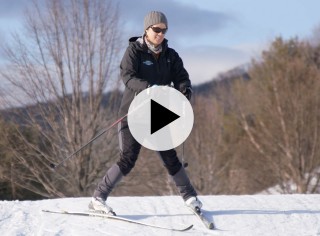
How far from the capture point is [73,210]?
5918 mm

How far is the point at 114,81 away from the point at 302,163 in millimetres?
10698

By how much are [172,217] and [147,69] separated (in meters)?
1.46

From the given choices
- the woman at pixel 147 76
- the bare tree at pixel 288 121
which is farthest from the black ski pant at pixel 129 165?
the bare tree at pixel 288 121

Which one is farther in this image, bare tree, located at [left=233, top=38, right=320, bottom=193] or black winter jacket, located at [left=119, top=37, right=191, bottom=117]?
bare tree, located at [left=233, top=38, right=320, bottom=193]

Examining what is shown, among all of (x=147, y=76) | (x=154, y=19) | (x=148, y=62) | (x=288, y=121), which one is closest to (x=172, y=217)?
(x=147, y=76)

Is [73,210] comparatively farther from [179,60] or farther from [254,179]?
[254,179]

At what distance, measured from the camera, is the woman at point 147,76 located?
536 centimetres

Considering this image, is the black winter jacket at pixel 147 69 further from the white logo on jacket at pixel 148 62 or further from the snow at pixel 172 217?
the snow at pixel 172 217

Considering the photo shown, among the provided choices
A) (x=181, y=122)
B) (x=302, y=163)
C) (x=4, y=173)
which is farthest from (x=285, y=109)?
(x=181, y=122)

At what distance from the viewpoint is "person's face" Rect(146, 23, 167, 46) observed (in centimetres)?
536

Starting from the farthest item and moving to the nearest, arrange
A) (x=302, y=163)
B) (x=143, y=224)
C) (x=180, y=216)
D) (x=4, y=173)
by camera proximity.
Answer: (x=302, y=163), (x=4, y=173), (x=180, y=216), (x=143, y=224)
